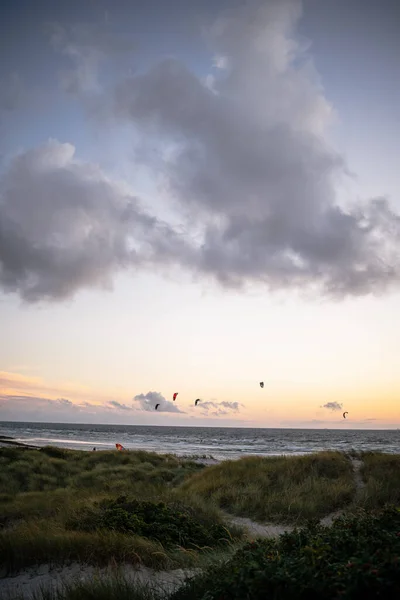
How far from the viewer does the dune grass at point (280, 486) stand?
1233cm

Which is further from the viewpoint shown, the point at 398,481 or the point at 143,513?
the point at 398,481

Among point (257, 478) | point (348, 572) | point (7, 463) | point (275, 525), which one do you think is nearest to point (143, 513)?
point (275, 525)

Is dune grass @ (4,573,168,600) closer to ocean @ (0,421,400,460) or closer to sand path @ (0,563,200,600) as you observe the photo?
sand path @ (0,563,200,600)

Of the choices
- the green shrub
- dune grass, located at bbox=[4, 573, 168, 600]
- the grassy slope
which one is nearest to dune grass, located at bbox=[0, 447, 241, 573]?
the grassy slope

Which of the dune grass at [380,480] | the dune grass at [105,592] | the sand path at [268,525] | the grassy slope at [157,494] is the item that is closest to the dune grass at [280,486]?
the grassy slope at [157,494]

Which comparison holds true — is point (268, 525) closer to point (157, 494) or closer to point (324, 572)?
point (157, 494)

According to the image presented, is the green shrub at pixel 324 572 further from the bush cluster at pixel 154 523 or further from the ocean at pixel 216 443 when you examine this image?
the ocean at pixel 216 443

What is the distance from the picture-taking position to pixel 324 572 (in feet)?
10.9

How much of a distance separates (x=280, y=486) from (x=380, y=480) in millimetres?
3584

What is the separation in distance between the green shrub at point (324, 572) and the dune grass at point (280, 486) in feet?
26.9

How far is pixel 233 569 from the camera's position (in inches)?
163

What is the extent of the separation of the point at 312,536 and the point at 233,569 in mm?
1215

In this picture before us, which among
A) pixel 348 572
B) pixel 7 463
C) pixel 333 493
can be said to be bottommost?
pixel 7 463

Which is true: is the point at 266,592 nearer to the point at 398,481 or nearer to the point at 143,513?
the point at 143,513
